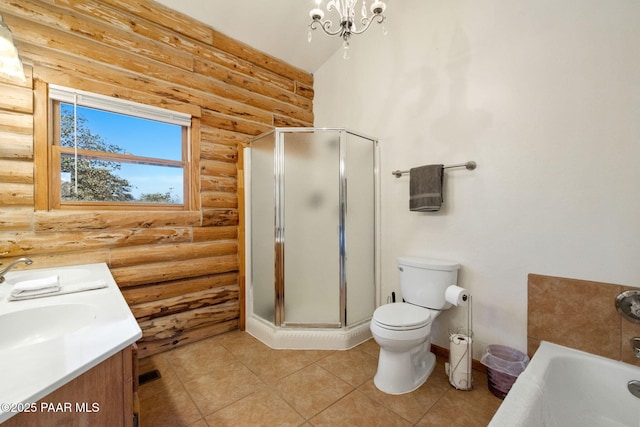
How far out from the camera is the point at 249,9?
2408 mm

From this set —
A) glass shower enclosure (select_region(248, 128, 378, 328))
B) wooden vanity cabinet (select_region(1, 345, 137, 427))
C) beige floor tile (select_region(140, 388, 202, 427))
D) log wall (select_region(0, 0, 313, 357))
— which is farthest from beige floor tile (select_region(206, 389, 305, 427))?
log wall (select_region(0, 0, 313, 357))

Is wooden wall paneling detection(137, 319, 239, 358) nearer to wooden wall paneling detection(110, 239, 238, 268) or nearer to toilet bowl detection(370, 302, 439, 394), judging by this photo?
wooden wall paneling detection(110, 239, 238, 268)

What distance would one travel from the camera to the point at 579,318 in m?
1.55

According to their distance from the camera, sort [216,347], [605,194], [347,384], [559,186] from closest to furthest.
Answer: [605,194]
[559,186]
[347,384]
[216,347]

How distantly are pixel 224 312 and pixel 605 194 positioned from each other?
2.94m

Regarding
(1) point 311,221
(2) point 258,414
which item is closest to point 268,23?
(1) point 311,221

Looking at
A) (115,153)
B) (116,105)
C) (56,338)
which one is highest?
(116,105)

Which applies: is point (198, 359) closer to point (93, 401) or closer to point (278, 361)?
point (278, 361)

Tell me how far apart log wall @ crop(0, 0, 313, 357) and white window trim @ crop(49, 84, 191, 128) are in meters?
0.04

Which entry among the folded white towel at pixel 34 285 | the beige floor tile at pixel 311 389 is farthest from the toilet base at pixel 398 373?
the folded white towel at pixel 34 285

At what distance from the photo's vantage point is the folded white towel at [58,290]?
119 cm

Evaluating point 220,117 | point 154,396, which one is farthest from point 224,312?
point 220,117

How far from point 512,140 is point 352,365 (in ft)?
6.44

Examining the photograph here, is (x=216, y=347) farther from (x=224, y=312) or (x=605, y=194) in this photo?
(x=605, y=194)
